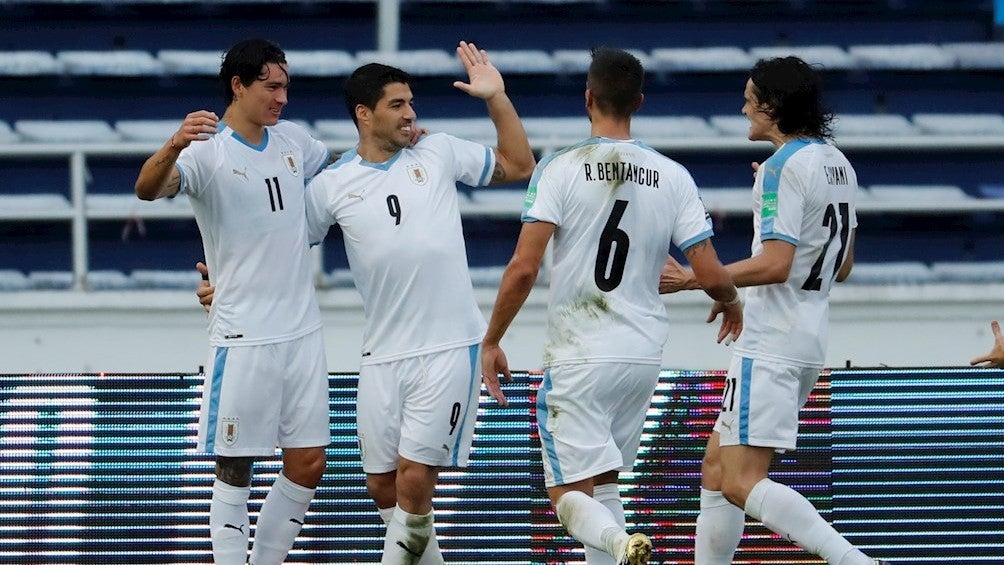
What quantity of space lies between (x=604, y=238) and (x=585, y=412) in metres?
0.58

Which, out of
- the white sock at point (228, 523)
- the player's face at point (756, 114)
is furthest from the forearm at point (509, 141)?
the white sock at point (228, 523)

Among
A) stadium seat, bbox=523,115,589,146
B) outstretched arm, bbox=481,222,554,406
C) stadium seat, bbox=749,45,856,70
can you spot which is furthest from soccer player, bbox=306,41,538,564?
stadium seat, bbox=749,45,856,70

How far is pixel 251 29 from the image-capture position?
11414 millimetres

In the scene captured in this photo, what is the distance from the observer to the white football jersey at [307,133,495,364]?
5.35 metres

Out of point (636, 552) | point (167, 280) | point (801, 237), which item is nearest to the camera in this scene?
point (636, 552)

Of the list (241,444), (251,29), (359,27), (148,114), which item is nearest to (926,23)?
(359,27)

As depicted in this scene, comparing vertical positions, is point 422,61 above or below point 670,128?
above

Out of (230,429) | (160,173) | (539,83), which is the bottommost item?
(230,429)

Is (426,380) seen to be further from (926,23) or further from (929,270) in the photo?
(926,23)

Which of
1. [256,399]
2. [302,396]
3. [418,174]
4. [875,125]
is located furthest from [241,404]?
[875,125]

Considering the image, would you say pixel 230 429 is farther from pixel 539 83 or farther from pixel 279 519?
pixel 539 83

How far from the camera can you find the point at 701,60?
36.2 feet

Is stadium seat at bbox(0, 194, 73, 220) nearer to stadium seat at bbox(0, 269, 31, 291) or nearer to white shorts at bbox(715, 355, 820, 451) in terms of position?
stadium seat at bbox(0, 269, 31, 291)

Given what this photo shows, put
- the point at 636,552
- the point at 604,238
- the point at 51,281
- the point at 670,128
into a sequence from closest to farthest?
the point at 636,552
the point at 604,238
the point at 51,281
the point at 670,128
